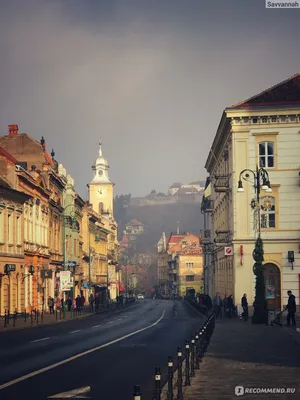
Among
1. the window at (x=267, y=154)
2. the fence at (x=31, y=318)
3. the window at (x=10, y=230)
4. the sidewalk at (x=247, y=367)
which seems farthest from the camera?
the window at (x=10, y=230)

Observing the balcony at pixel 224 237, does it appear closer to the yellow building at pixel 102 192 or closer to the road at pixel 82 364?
the road at pixel 82 364

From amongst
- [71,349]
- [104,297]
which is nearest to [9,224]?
[71,349]

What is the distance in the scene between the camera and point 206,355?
23.4m

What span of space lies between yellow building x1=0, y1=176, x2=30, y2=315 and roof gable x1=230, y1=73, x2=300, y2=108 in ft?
58.7

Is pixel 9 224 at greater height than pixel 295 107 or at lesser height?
lesser

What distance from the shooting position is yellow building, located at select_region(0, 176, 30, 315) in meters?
56.2

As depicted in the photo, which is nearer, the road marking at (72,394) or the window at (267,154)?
the road marking at (72,394)

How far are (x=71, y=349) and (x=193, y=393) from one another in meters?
12.3

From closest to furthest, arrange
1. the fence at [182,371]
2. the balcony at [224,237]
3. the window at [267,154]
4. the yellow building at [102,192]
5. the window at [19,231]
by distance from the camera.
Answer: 1. the fence at [182,371]
2. the window at [267,154]
3. the window at [19,231]
4. the balcony at [224,237]
5. the yellow building at [102,192]

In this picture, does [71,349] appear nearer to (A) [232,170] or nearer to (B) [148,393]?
(B) [148,393]

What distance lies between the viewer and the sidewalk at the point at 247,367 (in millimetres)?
15156

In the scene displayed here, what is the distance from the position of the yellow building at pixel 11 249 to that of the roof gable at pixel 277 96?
1788 centimetres

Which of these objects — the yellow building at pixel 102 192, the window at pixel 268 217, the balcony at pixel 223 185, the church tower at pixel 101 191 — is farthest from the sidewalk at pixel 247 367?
the church tower at pixel 101 191

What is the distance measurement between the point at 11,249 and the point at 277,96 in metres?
22.8
